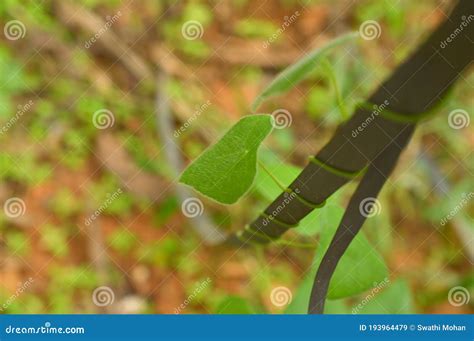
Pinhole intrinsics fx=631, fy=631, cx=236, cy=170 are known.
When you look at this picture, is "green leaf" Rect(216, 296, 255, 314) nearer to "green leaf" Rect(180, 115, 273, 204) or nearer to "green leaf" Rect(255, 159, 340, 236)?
"green leaf" Rect(255, 159, 340, 236)

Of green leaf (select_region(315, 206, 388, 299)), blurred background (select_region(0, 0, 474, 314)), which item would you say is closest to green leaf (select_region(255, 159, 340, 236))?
green leaf (select_region(315, 206, 388, 299))

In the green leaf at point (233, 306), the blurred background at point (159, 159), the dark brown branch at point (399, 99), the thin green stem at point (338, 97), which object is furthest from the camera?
the blurred background at point (159, 159)

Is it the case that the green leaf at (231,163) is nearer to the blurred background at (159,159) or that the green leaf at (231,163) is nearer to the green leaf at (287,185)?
the green leaf at (287,185)

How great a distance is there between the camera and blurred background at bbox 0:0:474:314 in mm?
1258

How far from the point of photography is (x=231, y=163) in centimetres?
43

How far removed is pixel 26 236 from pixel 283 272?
522mm

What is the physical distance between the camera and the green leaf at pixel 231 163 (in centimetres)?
41

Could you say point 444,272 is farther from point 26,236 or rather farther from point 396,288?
point 26,236

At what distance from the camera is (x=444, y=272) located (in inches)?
51.7

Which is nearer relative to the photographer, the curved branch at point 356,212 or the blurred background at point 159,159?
the curved branch at point 356,212

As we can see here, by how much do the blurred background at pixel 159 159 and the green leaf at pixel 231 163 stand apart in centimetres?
77

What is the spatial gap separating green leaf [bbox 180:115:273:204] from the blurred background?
769 millimetres

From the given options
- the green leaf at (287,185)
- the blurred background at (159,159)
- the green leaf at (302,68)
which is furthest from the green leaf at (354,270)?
the blurred background at (159,159)

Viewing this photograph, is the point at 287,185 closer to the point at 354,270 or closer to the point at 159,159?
the point at 354,270
